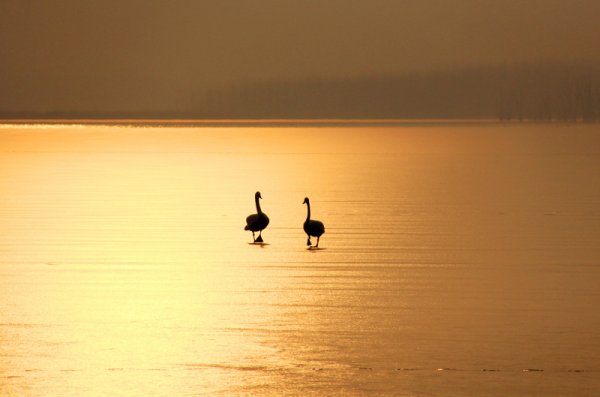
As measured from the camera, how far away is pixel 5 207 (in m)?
25.0

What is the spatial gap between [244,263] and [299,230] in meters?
4.71

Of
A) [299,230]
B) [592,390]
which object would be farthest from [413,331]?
[299,230]

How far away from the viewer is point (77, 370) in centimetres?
920

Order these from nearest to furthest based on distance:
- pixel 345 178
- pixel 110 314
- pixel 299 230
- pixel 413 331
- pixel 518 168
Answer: pixel 413 331, pixel 110 314, pixel 299 230, pixel 345 178, pixel 518 168

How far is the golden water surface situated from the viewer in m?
9.09

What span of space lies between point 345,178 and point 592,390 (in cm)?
2851

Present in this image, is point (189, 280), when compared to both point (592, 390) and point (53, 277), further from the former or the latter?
point (592, 390)

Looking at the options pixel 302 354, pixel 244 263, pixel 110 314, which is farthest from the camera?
pixel 244 263

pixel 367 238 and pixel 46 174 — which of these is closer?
pixel 367 238

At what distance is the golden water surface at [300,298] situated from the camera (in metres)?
9.09

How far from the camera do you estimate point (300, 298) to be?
12.4 meters

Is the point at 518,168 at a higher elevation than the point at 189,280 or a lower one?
higher

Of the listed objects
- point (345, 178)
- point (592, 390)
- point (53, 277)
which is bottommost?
point (592, 390)

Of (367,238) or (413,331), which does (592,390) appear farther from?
(367,238)
